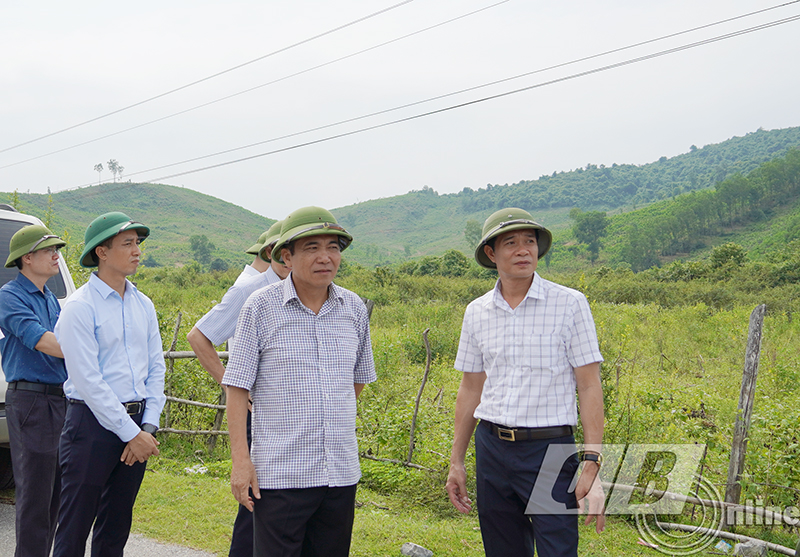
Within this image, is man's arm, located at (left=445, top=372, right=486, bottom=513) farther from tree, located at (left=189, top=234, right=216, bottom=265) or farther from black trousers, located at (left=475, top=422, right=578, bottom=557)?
tree, located at (left=189, top=234, right=216, bottom=265)

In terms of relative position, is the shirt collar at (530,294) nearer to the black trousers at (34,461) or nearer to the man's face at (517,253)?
the man's face at (517,253)

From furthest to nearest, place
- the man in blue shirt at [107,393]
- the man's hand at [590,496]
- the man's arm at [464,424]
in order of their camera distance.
Answer: the man's arm at [464,424]
the man in blue shirt at [107,393]
the man's hand at [590,496]

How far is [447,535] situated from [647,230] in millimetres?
65074

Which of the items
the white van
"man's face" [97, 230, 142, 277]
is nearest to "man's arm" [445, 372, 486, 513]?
"man's face" [97, 230, 142, 277]

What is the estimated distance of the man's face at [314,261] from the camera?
2178 mm

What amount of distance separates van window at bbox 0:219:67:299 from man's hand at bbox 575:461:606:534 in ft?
14.8

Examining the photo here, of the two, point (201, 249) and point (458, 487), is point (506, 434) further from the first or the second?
point (201, 249)

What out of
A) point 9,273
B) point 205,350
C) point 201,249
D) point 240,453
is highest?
point 201,249

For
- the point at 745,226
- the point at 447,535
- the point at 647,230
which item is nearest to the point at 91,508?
the point at 447,535

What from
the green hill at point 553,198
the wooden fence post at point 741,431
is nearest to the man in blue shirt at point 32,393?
the wooden fence post at point 741,431

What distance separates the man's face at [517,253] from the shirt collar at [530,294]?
0.04 m

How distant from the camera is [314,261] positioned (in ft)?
7.16

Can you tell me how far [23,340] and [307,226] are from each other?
6.23 feet

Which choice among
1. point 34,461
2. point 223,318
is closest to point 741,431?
point 223,318
